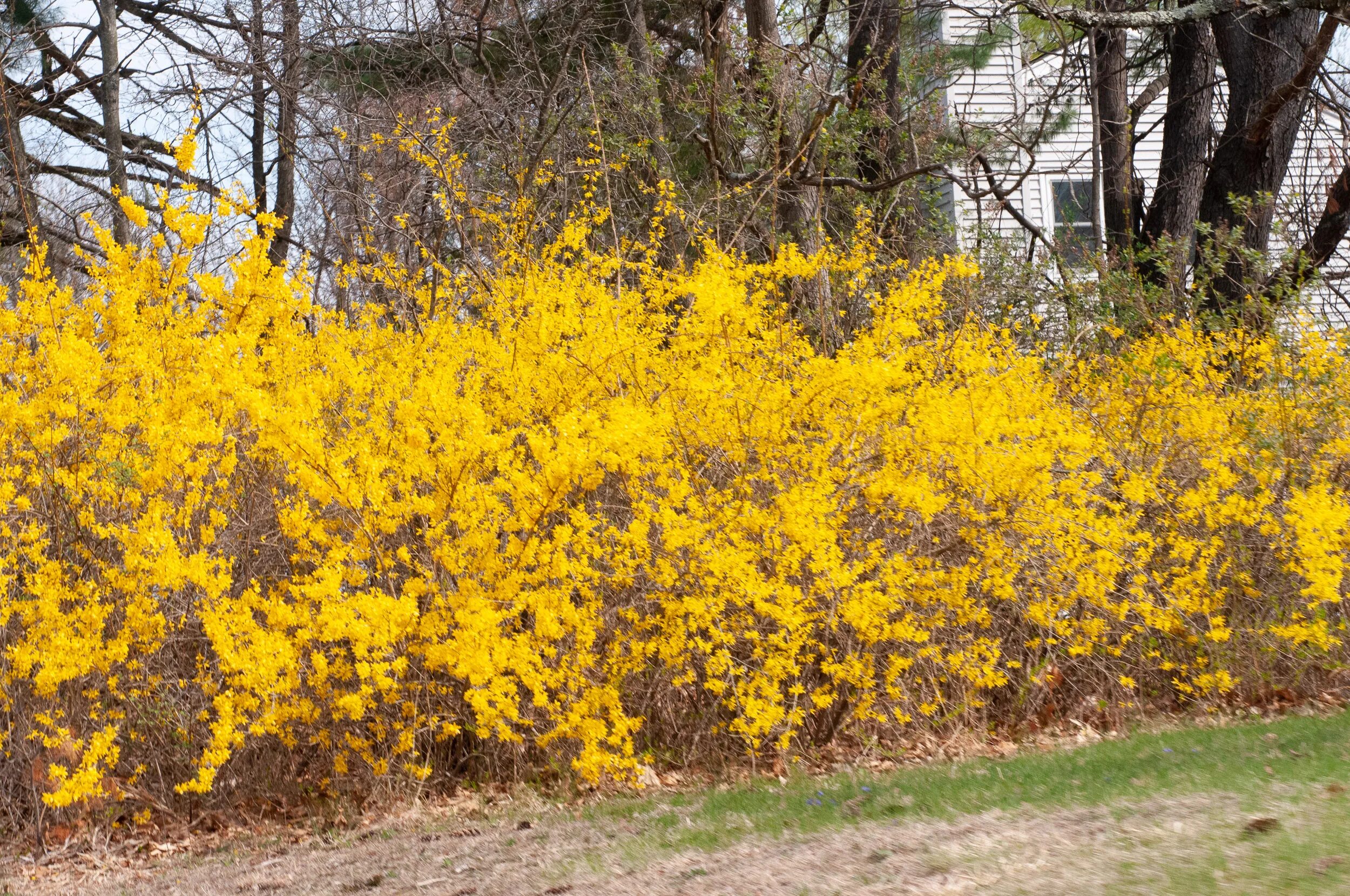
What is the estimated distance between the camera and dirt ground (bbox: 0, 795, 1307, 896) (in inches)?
126

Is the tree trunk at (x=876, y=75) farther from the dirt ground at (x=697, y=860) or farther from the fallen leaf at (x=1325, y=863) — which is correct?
the fallen leaf at (x=1325, y=863)

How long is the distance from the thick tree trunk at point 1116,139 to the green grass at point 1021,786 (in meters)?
7.01

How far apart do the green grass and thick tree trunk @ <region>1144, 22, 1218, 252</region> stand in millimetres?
7524

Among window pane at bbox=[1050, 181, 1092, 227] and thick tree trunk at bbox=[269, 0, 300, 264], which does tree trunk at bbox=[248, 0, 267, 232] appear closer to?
thick tree trunk at bbox=[269, 0, 300, 264]

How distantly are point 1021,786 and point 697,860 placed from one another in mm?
1258

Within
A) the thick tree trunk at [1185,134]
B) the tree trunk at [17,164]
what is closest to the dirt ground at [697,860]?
the tree trunk at [17,164]

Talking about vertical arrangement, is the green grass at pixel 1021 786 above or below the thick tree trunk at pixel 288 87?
below

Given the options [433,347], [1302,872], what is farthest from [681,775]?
[1302,872]

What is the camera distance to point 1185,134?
39.9 ft

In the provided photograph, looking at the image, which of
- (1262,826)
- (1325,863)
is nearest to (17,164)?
(1262,826)

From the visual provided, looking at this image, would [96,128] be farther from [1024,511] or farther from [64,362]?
[1024,511]

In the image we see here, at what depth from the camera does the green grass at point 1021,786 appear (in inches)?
159

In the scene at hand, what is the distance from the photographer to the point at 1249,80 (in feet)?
38.1

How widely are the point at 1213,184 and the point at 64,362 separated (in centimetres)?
990
